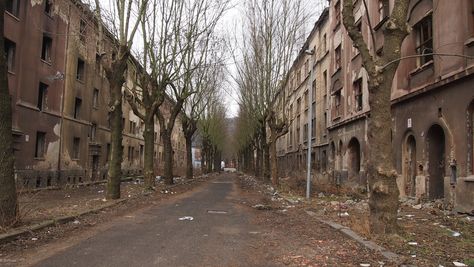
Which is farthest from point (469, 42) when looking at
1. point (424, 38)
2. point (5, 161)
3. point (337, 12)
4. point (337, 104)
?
point (337, 12)

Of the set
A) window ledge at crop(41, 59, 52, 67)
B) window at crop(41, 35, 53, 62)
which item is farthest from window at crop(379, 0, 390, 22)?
window at crop(41, 35, 53, 62)

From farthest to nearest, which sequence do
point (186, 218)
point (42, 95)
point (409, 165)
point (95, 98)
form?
point (95, 98) → point (42, 95) → point (409, 165) → point (186, 218)

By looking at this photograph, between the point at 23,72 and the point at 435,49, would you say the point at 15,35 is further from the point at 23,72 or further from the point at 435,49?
the point at 435,49

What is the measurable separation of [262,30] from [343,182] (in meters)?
9.64

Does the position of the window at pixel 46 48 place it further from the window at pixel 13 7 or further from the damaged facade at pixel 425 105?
the damaged facade at pixel 425 105

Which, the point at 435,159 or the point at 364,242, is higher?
the point at 435,159

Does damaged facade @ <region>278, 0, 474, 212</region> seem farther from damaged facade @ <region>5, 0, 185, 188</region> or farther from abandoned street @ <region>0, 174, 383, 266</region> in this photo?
damaged facade @ <region>5, 0, 185, 188</region>

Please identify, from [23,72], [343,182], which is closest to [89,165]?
[23,72]

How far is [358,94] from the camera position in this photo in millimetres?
23812

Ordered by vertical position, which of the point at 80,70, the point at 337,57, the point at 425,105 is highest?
the point at 337,57

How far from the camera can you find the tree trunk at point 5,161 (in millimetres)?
8586

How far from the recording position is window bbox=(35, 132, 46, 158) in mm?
25156

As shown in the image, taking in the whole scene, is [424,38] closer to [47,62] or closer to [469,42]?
[469,42]

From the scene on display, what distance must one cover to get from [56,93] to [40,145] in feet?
11.3
